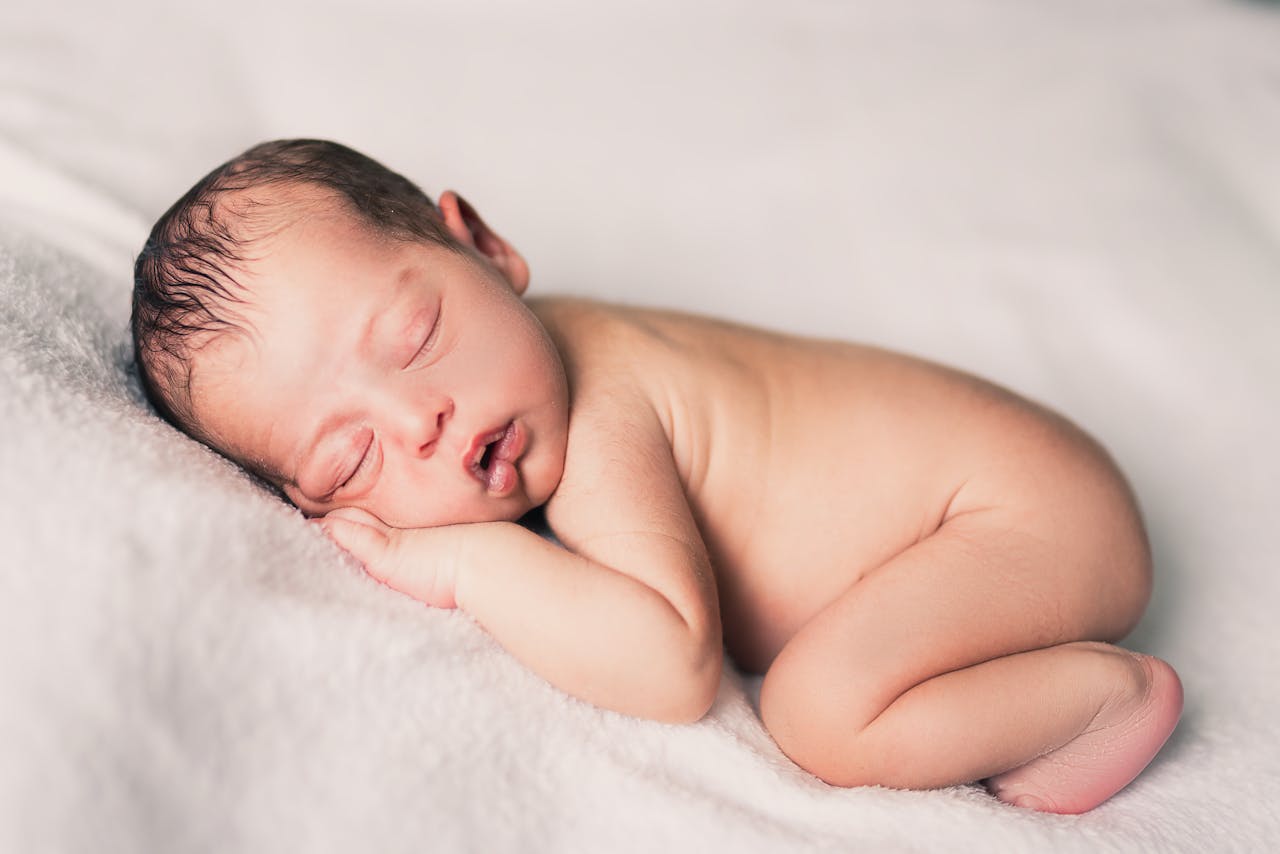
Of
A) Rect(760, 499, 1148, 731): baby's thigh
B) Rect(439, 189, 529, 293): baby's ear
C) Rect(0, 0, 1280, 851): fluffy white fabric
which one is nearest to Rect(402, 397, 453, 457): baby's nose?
Rect(0, 0, 1280, 851): fluffy white fabric

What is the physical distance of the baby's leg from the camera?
3.59 feet

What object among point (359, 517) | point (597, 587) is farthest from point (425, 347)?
point (597, 587)

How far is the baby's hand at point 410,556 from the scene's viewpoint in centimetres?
108

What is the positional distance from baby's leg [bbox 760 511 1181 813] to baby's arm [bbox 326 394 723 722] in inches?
5.0

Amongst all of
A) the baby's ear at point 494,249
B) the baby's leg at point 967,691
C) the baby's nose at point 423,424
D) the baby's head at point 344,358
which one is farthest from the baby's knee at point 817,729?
the baby's ear at point 494,249

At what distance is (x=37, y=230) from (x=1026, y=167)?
1622 mm

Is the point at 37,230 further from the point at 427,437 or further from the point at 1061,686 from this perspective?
the point at 1061,686

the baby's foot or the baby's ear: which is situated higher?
the baby's ear

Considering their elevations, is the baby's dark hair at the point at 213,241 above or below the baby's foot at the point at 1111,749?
above

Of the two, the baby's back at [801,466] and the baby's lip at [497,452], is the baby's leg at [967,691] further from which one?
the baby's lip at [497,452]

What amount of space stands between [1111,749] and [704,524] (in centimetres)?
48

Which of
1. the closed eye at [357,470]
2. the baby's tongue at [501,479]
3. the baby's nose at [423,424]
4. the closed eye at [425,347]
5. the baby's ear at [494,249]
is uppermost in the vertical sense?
the baby's ear at [494,249]

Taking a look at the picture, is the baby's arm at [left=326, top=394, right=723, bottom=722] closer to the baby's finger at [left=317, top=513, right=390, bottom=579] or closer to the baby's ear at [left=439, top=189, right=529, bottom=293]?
the baby's finger at [left=317, top=513, right=390, bottom=579]

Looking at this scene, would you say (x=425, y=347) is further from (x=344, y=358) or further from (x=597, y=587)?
(x=597, y=587)
